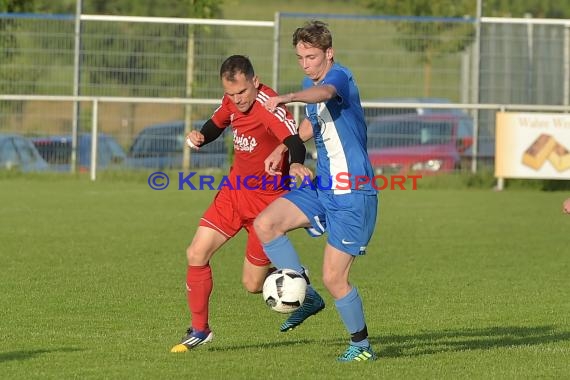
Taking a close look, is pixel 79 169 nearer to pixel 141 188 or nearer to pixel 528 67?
pixel 141 188

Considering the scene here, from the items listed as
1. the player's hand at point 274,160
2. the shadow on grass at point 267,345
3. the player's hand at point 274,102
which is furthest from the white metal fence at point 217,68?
the player's hand at point 274,102

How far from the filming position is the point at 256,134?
27.7 feet

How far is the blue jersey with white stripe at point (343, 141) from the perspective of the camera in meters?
7.72

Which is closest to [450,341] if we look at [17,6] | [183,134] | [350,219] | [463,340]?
[463,340]

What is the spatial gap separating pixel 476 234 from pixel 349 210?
29.6ft

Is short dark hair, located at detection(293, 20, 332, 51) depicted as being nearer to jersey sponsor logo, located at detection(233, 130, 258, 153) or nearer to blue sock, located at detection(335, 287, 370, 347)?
jersey sponsor logo, located at detection(233, 130, 258, 153)

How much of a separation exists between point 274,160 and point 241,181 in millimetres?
683

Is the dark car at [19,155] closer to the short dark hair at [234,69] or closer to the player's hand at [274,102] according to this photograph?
the short dark hair at [234,69]

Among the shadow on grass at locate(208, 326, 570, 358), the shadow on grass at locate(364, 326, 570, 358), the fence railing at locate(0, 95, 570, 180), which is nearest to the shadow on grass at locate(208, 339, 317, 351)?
the shadow on grass at locate(208, 326, 570, 358)

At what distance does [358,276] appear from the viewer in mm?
12508

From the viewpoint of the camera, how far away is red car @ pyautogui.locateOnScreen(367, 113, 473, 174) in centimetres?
2372

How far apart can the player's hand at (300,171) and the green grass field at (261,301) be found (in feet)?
3.58

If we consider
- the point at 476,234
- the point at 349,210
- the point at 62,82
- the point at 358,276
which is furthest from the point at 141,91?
the point at 349,210

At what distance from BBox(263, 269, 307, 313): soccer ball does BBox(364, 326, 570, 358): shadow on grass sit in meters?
0.72
